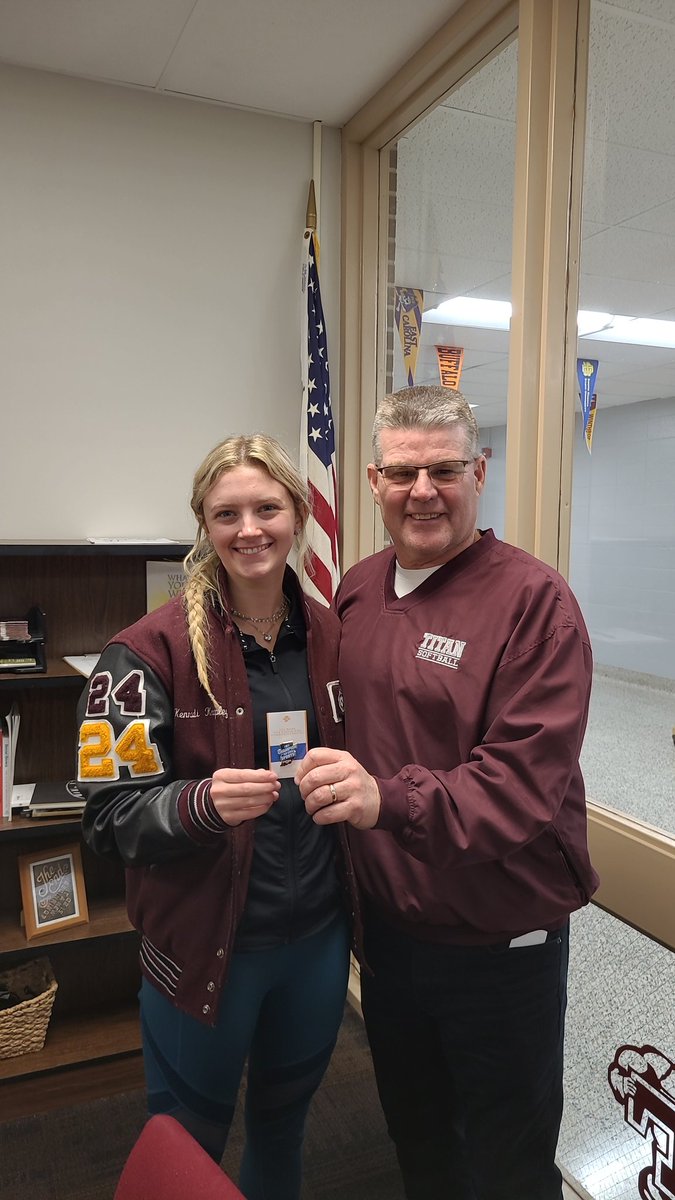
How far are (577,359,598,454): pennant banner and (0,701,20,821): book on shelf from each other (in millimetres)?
1773

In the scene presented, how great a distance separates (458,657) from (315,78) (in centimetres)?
207

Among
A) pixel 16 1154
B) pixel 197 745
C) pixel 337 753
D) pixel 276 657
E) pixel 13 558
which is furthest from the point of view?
pixel 13 558

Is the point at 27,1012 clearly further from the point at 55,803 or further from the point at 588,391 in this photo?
the point at 588,391

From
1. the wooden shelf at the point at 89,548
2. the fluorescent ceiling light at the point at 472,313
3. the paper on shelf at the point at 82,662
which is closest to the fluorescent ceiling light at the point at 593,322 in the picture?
the fluorescent ceiling light at the point at 472,313

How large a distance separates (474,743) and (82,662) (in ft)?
5.07

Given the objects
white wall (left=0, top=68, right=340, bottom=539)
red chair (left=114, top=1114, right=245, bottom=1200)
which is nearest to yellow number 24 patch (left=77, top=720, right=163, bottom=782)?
red chair (left=114, top=1114, right=245, bottom=1200)

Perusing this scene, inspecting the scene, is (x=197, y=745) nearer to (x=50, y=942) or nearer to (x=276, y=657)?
(x=276, y=657)

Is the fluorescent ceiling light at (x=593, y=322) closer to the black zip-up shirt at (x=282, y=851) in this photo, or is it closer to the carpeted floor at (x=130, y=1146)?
the black zip-up shirt at (x=282, y=851)

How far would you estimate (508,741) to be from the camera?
4.20 feet

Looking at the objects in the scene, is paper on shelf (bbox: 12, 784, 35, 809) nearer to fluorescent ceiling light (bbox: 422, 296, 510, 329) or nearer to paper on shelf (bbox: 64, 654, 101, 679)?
paper on shelf (bbox: 64, 654, 101, 679)

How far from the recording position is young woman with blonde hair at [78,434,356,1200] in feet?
4.32

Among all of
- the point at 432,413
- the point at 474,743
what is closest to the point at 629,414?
the point at 432,413

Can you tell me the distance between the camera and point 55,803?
246cm

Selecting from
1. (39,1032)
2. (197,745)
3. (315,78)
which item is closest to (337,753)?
(197,745)
